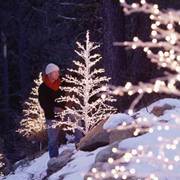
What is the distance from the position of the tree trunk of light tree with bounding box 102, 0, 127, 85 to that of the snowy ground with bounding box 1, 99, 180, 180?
3.54 m

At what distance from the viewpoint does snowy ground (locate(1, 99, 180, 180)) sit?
23.6 feet

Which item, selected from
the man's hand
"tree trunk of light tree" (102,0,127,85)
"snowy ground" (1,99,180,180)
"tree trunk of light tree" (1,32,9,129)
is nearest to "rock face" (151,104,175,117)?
"snowy ground" (1,99,180,180)

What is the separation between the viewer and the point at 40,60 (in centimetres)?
3353

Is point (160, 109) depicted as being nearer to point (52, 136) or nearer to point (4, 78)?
point (52, 136)

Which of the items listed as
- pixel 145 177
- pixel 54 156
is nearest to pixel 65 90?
pixel 54 156

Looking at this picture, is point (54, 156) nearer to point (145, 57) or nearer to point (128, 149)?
point (128, 149)

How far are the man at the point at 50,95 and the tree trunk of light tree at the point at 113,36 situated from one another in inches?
129

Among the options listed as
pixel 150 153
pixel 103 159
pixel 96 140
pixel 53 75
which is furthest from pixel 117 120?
pixel 150 153

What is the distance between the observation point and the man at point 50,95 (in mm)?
11133

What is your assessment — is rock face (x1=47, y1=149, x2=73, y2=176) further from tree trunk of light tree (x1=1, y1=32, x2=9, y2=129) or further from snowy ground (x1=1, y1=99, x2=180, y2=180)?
tree trunk of light tree (x1=1, y1=32, x2=9, y2=129)

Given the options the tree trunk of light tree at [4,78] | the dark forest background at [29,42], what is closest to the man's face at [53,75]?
the dark forest background at [29,42]

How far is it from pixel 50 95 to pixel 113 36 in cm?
367

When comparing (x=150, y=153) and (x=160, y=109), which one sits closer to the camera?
(x=150, y=153)

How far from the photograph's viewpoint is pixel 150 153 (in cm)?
582
